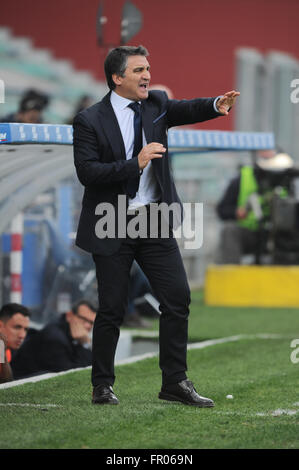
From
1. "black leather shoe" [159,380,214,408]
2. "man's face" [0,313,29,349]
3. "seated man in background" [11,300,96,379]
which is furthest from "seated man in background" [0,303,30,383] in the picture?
"black leather shoe" [159,380,214,408]

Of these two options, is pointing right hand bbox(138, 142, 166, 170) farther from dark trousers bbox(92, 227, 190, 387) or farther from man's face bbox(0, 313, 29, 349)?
man's face bbox(0, 313, 29, 349)

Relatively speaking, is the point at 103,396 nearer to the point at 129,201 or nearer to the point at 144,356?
the point at 129,201

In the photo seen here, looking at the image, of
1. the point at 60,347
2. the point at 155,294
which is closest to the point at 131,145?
the point at 155,294

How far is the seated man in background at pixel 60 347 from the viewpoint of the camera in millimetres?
8992

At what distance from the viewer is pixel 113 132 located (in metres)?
6.55

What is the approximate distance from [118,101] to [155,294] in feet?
3.34

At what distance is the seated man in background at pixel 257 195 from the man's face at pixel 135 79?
8.40 m

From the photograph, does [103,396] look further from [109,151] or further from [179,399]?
[109,151]

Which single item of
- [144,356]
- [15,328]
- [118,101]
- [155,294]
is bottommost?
[144,356]

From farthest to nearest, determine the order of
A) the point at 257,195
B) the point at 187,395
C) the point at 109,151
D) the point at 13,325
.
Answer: the point at 257,195, the point at 13,325, the point at 187,395, the point at 109,151

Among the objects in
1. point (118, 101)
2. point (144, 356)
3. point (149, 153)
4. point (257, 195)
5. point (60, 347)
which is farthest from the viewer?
point (257, 195)

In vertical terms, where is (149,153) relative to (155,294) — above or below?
above

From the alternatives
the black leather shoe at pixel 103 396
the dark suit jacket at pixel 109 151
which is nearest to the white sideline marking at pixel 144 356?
the black leather shoe at pixel 103 396

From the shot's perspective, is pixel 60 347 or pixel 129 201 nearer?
pixel 129 201
